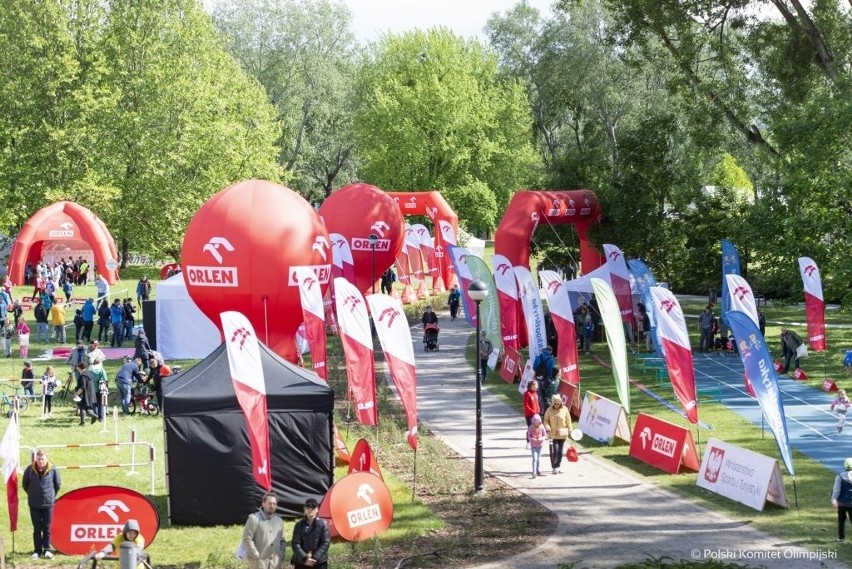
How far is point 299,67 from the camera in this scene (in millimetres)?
75750

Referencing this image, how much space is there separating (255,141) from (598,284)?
119 ft


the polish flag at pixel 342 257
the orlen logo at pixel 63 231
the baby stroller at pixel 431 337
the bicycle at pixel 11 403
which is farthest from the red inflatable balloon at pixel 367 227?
the orlen logo at pixel 63 231

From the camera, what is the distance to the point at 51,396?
24.5 metres

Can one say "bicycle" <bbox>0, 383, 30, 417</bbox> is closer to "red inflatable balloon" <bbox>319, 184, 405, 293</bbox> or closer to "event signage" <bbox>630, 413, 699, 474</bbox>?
"red inflatable balloon" <bbox>319, 184, 405, 293</bbox>

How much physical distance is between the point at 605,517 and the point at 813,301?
1368cm

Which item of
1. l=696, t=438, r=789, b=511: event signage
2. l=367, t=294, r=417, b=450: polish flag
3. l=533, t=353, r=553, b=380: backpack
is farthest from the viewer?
l=533, t=353, r=553, b=380: backpack

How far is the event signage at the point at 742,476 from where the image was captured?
16.9 metres

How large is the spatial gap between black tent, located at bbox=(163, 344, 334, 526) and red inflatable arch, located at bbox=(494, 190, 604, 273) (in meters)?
16.5

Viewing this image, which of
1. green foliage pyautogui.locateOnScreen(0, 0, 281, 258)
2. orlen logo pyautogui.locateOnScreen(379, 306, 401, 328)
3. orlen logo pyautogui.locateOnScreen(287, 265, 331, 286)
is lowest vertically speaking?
orlen logo pyautogui.locateOnScreen(379, 306, 401, 328)

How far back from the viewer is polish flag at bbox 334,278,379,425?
736 inches

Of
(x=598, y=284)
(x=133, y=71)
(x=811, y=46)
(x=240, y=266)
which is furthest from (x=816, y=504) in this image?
(x=133, y=71)

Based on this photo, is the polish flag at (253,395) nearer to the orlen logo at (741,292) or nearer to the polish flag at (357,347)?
the polish flag at (357,347)

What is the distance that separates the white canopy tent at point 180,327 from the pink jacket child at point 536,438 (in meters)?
12.9

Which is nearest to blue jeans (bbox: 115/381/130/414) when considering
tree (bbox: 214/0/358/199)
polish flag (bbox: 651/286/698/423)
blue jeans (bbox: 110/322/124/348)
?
blue jeans (bbox: 110/322/124/348)
